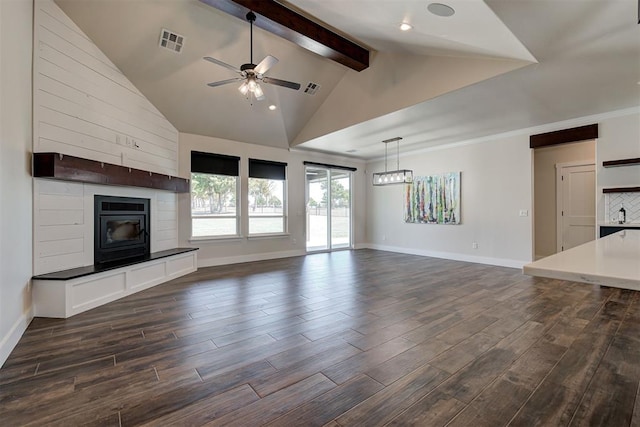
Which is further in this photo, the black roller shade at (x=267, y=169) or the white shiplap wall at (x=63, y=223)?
the black roller shade at (x=267, y=169)

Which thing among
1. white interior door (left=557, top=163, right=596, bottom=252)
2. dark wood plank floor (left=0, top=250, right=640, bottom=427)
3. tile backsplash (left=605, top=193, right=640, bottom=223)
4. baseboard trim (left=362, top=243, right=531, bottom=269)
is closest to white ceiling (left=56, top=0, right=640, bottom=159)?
tile backsplash (left=605, top=193, right=640, bottom=223)

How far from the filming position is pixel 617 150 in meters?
4.77

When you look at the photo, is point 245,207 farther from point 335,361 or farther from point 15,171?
point 335,361

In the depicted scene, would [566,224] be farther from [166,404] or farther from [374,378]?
[166,404]

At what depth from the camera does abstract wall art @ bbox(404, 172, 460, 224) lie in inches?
272

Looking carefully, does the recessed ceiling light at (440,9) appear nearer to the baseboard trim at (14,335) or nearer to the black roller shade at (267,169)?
the baseboard trim at (14,335)

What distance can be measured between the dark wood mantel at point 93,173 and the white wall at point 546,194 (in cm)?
800

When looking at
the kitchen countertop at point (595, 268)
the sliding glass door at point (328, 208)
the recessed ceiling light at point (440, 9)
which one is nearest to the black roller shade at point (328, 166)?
the sliding glass door at point (328, 208)

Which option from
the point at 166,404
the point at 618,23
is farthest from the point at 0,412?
the point at 618,23

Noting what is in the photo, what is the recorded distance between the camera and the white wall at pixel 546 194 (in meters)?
6.82

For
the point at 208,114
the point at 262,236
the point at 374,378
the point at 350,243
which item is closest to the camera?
the point at 374,378

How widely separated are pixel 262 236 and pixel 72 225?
379 centimetres

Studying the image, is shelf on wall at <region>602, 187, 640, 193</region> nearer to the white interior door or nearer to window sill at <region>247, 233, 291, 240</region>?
the white interior door

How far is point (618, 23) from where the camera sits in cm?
269
